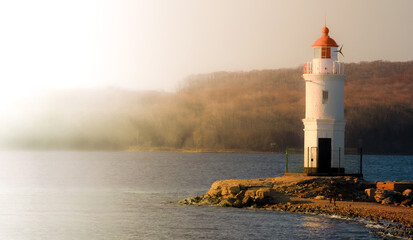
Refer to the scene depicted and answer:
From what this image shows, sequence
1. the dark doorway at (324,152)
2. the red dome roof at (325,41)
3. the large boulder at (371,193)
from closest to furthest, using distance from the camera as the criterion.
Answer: the large boulder at (371,193), the dark doorway at (324,152), the red dome roof at (325,41)

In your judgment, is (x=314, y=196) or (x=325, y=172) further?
(x=325, y=172)

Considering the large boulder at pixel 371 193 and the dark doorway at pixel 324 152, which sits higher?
the dark doorway at pixel 324 152

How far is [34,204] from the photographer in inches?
1713

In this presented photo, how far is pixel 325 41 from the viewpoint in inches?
1610

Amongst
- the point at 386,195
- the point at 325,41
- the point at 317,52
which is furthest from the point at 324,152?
the point at 325,41

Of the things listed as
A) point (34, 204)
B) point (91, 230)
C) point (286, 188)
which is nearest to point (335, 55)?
point (286, 188)

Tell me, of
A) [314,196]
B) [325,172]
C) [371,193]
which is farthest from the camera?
[325,172]

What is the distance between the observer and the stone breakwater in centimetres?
3316

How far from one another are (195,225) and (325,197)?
370 inches

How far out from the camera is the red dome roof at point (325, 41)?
40.8 meters

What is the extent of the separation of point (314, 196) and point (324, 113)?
605 cm

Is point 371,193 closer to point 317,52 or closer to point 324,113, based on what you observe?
point 324,113

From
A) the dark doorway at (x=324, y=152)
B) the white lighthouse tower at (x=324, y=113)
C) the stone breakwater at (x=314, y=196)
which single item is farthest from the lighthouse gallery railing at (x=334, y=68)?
the stone breakwater at (x=314, y=196)

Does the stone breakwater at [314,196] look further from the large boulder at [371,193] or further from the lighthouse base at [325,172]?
the lighthouse base at [325,172]
